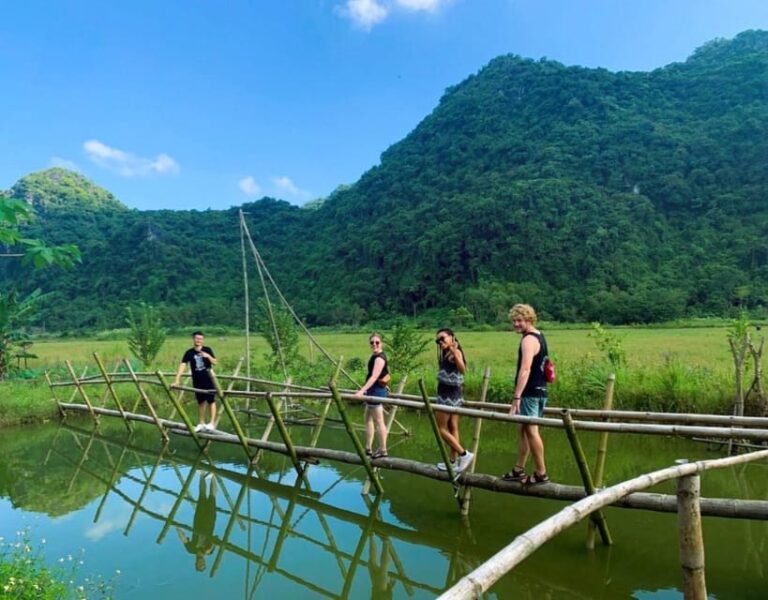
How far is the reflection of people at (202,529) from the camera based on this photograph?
5672 millimetres

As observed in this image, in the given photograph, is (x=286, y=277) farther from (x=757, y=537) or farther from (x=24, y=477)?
(x=757, y=537)

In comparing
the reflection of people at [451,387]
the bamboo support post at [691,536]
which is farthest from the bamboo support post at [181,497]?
the bamboo support post at [691,536]

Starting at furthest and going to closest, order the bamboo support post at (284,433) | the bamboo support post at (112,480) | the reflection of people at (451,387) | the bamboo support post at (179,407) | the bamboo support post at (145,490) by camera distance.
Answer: the bamboo support post at (179,407) < the bamboo support post at (284,433) < the bamboo support post at (112,480) < the bamboo support post at (145,490) < the reflection of people at (451,387)

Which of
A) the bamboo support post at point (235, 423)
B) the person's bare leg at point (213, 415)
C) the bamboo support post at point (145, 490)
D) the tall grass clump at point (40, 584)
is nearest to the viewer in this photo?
the tall grass clump at point (40, 584)

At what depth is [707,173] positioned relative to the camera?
4406 centimetres

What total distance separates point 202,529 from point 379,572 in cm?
235

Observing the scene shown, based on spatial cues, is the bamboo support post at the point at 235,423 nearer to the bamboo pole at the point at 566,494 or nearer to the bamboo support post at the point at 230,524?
the bamboo support post at the point at 230,524

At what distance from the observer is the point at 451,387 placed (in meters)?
5.96

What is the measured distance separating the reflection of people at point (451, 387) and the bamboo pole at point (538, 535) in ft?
8.69

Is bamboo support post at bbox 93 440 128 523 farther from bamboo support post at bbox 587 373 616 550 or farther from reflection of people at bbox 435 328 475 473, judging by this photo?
bamboo support post at bbox 587 373 616 550

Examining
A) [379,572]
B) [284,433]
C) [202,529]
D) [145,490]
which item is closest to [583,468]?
[379,572]

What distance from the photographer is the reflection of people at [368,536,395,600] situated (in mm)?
4668


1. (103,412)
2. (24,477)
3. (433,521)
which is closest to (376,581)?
(433,521)

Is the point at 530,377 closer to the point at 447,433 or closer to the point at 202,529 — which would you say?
the point at 447,433
